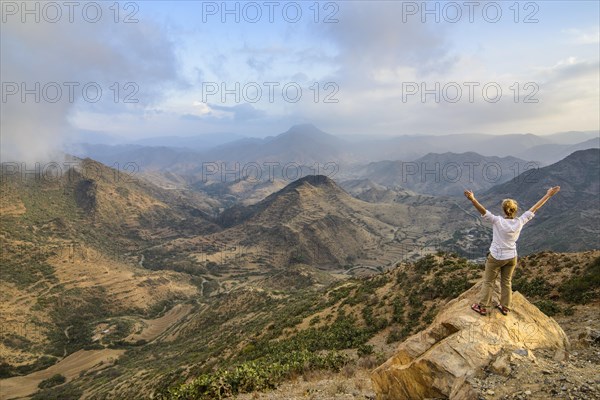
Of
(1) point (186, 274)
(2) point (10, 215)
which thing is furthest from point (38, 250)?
(1) point (186, 274)

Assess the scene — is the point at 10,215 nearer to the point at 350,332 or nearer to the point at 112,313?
the point at 112,313

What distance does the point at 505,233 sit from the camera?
348 inches

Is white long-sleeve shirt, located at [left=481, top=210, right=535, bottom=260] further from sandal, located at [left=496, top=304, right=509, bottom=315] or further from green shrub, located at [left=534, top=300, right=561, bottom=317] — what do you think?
green shrub, located at [left=534, top=300, right=561, bottom=317]

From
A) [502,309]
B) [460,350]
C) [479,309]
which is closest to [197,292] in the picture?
[479,309]

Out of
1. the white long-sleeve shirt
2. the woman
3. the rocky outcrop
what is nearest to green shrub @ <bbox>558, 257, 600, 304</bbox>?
the rocky outcrop

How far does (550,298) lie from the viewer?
56.7ft

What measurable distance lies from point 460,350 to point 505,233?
321cm

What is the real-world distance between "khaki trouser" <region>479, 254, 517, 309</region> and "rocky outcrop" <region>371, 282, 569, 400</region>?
1.19 feet

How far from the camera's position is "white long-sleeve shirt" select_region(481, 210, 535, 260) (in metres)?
8.74

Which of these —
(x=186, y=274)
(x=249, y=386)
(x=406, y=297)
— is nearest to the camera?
(x=249, y=386)

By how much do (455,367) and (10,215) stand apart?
174 metres

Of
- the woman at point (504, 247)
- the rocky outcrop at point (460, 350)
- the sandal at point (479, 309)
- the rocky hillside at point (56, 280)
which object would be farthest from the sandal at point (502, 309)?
the rocky hillside at point (56, 280)

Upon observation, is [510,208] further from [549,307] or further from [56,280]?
[56,280]

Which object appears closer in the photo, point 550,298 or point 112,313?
point 550,298
